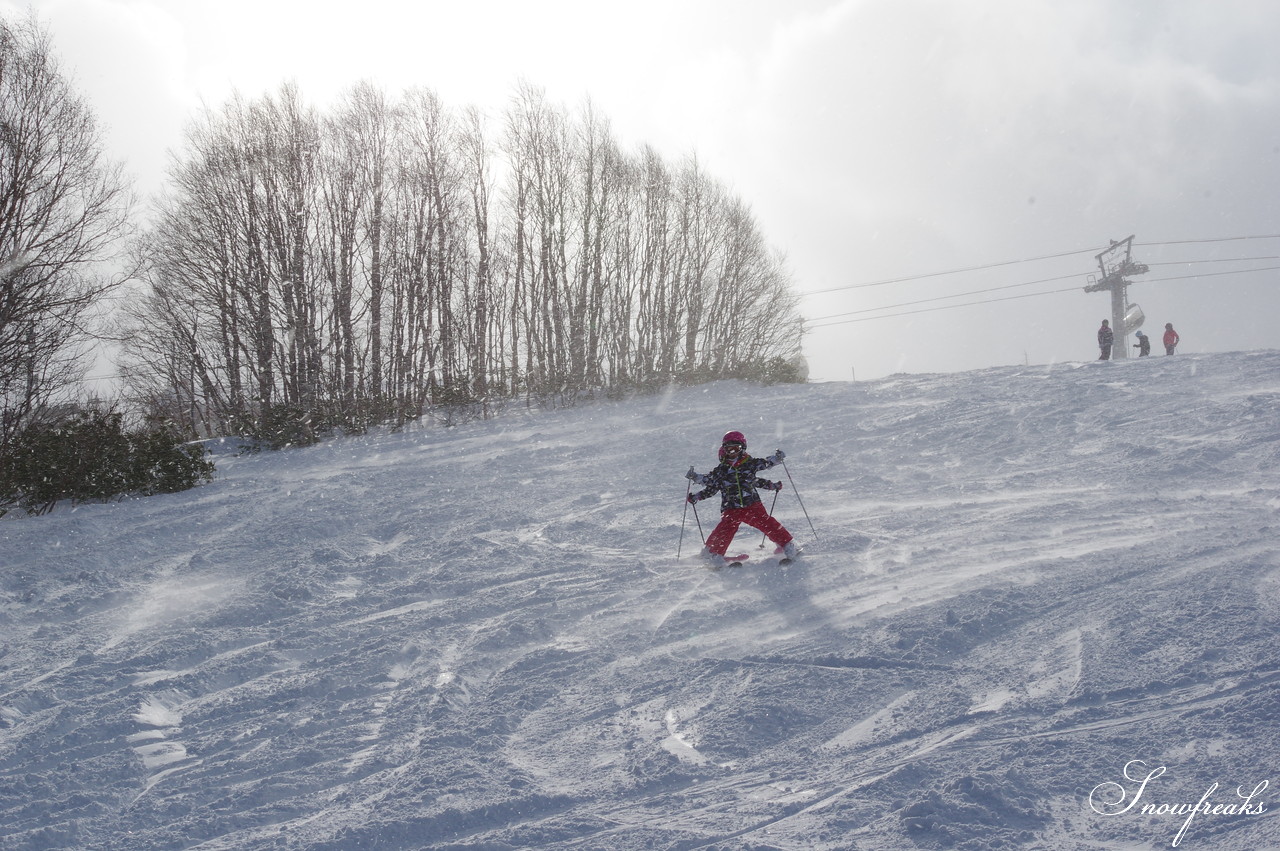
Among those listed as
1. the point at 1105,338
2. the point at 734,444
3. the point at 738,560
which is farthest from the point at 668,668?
the point at 1105,338

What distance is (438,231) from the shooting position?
23625 millimetres

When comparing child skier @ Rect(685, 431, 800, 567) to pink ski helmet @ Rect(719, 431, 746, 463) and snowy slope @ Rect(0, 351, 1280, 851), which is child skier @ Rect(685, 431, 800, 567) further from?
snowy slope @ Rect(0, 351, 1280, 851)

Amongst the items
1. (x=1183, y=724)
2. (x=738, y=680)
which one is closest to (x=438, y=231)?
(x=738, y=680)

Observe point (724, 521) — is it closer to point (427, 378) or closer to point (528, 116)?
point (427, 378)

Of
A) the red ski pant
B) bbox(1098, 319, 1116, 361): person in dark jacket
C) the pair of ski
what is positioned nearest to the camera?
the pair of ski

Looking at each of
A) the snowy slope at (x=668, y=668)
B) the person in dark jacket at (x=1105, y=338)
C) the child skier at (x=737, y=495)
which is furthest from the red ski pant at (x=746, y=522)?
the person in dark jacket at (x=1105, y=338)

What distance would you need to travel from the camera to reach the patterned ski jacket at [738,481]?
23.4 feet

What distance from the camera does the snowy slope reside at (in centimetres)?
313

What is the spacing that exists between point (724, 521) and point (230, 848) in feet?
15.9

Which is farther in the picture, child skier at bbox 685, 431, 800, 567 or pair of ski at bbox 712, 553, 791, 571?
child skier at bbox 685, 431, 800, 567

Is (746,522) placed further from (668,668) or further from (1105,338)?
(1105,338)

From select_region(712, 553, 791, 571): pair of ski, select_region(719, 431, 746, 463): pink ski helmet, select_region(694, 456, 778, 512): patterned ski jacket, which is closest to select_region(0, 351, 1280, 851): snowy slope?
select_region(712, 553, 791, 571): pair of ski

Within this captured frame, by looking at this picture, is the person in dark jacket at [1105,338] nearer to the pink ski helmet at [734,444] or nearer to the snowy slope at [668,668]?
the snowy slope at [668,668]

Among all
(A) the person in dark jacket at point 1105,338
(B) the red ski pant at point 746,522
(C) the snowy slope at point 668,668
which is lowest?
(C) the snowy slope at point 668,668
